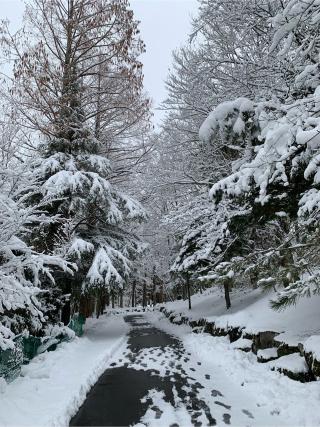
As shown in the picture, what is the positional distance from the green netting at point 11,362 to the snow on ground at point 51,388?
0.51 ft

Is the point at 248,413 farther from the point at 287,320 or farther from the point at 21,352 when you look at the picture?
the point at 21,352

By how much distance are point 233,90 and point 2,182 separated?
6.18m

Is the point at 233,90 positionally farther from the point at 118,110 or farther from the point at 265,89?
the point at 118,110

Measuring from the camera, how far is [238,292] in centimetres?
2014

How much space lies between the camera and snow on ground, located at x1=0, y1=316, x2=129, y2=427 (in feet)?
18.0

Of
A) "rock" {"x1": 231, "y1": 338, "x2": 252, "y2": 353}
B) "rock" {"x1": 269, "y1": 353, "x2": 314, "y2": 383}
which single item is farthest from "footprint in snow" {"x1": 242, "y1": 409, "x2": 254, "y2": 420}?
"rock" {"x1": 231, "y1": 338, "x2": 252, "y2": 353}

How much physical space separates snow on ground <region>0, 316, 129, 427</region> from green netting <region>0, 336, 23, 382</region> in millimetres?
154

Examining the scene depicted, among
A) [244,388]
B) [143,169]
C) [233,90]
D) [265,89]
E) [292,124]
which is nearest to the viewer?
[292,124]

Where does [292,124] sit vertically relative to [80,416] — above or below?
above

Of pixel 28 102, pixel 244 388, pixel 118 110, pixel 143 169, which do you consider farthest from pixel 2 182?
pixel 143 169

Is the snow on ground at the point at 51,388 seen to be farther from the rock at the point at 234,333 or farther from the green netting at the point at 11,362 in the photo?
the rock at the point at 234,333

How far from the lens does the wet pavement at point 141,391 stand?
5.80m

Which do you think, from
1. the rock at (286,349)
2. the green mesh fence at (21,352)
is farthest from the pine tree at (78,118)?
the rock at (286,349)

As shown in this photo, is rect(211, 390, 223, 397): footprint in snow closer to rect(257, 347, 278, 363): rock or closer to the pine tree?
rect(257, 347, 278, 363): rock
